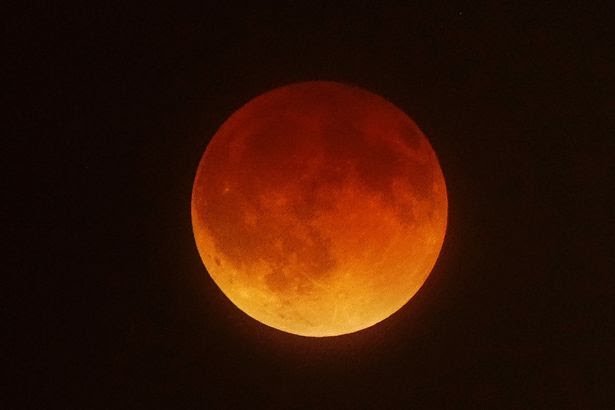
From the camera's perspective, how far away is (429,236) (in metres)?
5.69

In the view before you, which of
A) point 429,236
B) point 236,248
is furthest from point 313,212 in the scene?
point 429,236

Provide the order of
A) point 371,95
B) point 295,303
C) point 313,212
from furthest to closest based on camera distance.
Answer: point 371,95 < point 295,303 < point 313,212

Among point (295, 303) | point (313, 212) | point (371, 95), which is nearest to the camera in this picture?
point (313, 212)

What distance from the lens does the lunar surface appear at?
17.1 ft

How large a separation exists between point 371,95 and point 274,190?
4.00 ft

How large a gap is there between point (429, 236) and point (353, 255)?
0.74 metres

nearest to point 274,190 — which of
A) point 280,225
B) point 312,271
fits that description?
point 280,225

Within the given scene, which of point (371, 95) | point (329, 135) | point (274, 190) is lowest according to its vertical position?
point (274, 190)

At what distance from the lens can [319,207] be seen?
5160 millimetres

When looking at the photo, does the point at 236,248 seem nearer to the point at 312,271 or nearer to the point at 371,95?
the point at 312,271

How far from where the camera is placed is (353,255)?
5258mm

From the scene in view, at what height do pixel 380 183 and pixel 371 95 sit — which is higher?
pixel 371 95

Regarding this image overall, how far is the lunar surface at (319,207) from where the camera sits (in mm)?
5207

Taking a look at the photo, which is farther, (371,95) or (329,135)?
(371,95)
